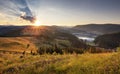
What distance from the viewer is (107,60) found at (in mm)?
11227

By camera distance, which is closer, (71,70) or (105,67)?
(105,67)

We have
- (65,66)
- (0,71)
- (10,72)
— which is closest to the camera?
(65,66)

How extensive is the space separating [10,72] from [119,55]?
597 cm

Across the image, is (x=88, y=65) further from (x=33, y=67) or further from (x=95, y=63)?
(x=33, y=67)

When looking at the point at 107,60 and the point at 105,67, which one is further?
the point at 107,60

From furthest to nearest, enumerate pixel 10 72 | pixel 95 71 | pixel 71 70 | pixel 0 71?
pixel 0 71 < pixel 10 72 < pixel 71 70 < pixel 95 71

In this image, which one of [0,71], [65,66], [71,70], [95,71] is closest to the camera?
[95,71]

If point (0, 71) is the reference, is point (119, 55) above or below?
above

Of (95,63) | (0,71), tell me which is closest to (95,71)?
(95,63)

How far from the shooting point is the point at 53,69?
11617 millimetres

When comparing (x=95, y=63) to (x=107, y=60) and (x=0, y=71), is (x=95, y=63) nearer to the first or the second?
(x=107, y=60)

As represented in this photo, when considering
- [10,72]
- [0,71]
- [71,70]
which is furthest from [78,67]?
[0,71]

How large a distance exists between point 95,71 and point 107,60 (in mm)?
1673

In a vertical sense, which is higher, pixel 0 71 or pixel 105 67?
pixel 105 67
